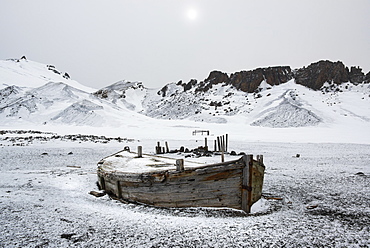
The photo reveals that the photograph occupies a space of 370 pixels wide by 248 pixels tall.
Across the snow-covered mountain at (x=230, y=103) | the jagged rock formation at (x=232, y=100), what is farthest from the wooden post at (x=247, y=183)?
the jagged rock formation at (x=232, y=100)

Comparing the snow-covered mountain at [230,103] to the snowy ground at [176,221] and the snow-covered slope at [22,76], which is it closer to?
the snow-covered slope at [22,76]

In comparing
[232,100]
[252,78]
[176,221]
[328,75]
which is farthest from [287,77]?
[176,221]

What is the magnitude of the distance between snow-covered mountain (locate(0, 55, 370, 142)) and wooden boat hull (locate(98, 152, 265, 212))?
36.7m

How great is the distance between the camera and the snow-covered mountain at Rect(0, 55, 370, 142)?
46906mm

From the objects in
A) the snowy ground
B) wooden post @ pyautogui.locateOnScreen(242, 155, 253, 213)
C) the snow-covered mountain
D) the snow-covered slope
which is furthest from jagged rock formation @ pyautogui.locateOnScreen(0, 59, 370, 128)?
wooden post @ pyautogui.locateOnScreen(242, 155, 253, 213)

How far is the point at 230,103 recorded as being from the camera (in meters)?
76.0

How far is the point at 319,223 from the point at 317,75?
84279mm

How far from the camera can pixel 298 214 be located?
5.98 meters

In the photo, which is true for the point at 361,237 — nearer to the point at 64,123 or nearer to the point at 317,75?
the point at 64,123

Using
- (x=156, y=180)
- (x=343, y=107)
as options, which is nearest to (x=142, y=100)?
(x=343, y=107)

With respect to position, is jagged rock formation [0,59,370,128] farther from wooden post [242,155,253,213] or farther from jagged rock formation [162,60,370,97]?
wooden post [242,155,253,213]

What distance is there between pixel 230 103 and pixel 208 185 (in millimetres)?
71874

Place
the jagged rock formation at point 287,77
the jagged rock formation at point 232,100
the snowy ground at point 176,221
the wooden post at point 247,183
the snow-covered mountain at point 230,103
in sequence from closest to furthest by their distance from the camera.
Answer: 1. the snowy ground at point 176,221
2. the wooden post at point 247,183
3. the snow-covered mountain at point 230,103
4. the jagged rock formation at point 232,100
5. the jagged rock formation at point 287,77

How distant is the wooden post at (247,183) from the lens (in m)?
5.89
